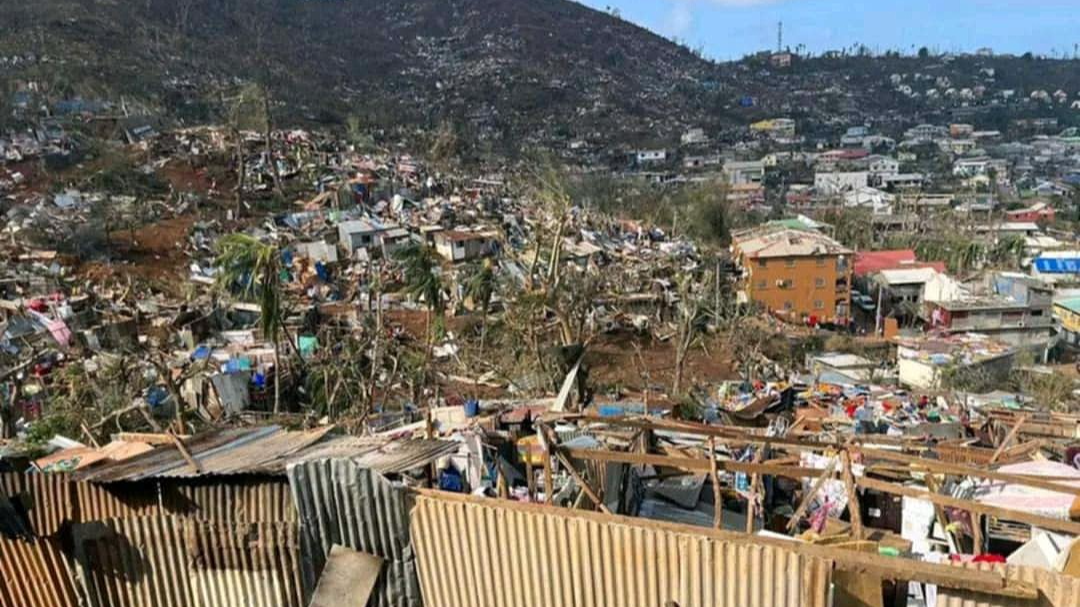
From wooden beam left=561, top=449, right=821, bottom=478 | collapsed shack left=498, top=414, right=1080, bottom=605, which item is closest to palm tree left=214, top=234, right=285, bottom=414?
collapsed shack left=498, top=414, right=1080, bottom=605

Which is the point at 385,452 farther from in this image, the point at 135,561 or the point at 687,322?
the point at 687,322

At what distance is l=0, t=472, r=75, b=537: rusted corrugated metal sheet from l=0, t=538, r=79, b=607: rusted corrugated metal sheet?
103 millimetres

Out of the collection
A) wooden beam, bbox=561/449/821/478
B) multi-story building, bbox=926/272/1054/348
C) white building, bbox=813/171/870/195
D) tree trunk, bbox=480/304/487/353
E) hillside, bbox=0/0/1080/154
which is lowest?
multi-story building, bbox=926/272/1054/348

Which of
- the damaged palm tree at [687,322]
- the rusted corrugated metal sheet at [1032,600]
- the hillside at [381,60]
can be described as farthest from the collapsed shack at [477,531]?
the hillside at [381,60]

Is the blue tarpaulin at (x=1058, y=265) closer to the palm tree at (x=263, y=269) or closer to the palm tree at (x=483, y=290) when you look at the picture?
the palm tree at (x=483, y=290)

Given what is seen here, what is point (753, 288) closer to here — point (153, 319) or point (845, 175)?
point (153, 319)

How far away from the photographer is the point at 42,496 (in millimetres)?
3498

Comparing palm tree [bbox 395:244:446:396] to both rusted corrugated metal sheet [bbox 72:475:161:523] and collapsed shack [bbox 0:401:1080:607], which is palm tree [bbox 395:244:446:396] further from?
rusted corrugated metal sheet [bbox 72:475:161:523]

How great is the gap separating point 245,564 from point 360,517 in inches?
22.4

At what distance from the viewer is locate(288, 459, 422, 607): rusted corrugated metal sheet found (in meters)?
3.04

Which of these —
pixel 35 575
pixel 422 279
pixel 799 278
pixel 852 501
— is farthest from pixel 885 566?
pixel 799 278

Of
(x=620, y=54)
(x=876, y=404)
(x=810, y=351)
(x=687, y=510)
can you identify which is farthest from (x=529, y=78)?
(x=687, y=510)

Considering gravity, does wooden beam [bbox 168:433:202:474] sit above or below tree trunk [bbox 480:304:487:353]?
above

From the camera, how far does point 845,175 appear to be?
62.3m
